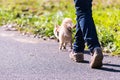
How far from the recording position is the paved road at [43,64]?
537 centimetres

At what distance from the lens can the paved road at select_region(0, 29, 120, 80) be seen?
5.37 metres

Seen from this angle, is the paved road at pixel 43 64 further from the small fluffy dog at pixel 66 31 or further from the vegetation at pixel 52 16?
the vegetation at pixel 52 16

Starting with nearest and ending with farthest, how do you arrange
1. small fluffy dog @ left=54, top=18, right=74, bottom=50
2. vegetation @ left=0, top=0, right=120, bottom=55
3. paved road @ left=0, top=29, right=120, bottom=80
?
1. paved road @ left=0, top=29, right=120, bottom=80
2. small fluffy dog @ left=54, top=18, right=74, bottom=50
3. vegetation @ left=0, top=0, right=120, bottom=55

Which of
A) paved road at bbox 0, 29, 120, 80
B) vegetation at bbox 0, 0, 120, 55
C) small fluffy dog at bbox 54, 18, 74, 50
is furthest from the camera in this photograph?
vegetation at bbox 0, 0, 120, 55

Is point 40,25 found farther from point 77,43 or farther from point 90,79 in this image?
point 90,79

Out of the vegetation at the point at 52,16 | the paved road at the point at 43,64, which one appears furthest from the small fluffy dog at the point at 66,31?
the vegetation at the point at 52,16

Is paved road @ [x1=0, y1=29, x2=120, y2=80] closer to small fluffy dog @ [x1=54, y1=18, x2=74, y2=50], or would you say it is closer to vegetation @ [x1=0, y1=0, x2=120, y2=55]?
small fluffy dog @ [x1=54, y1=18, x2=74, y2=50]

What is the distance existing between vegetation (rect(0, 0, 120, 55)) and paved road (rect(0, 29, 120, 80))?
69cm

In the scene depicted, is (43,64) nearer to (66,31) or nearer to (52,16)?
(66,31)

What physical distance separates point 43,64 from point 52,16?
3.09m

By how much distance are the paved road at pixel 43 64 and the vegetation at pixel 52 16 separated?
27.0 inches

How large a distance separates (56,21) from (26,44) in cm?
124

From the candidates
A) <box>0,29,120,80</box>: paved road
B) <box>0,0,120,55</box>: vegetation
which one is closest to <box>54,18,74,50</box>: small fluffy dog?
<box>0,29,120,80</box>: paved road

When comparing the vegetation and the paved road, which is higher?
the vegetation
